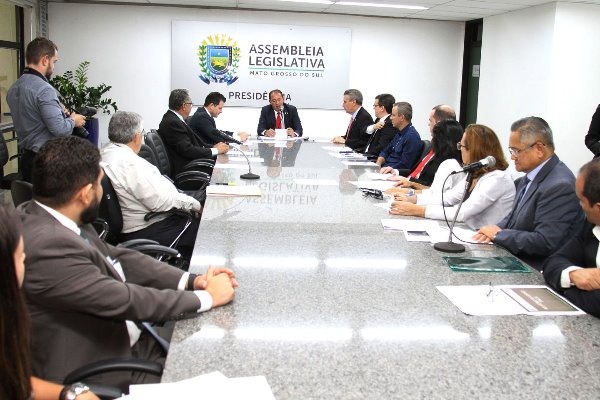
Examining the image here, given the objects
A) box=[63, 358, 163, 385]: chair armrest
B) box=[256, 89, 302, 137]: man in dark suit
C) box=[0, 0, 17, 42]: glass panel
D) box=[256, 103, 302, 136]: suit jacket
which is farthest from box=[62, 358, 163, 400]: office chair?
box=[0, 0, 17, 42]: glass panel

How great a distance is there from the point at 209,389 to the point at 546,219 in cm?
173

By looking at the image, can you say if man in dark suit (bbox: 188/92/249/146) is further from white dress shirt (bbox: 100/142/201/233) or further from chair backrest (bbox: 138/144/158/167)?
white dress shirt (bbox: 100/142/201/233)

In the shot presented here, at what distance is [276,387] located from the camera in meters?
1.33

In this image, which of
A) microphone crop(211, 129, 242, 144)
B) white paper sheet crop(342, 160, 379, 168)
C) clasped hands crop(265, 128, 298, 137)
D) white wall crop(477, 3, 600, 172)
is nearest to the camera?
white paper sheet crop(342, 160, 379, 168)

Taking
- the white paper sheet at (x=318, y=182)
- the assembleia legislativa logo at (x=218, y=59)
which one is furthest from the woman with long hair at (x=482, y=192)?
the assembleia legislativa logo at (x=218, y=59)

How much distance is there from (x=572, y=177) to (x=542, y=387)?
1.43m

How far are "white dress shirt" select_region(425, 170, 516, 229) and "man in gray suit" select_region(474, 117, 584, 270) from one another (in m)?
0.18

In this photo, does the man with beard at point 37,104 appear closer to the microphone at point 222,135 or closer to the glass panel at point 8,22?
the microphone at point 222,135

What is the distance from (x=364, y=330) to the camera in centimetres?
165

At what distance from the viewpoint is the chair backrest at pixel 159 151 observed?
5113 millimetres

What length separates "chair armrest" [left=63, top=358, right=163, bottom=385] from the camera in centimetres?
150

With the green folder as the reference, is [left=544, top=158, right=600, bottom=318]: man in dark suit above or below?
above

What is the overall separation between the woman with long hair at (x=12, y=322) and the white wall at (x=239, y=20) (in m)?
8.68

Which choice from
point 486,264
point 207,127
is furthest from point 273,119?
point 486,264
